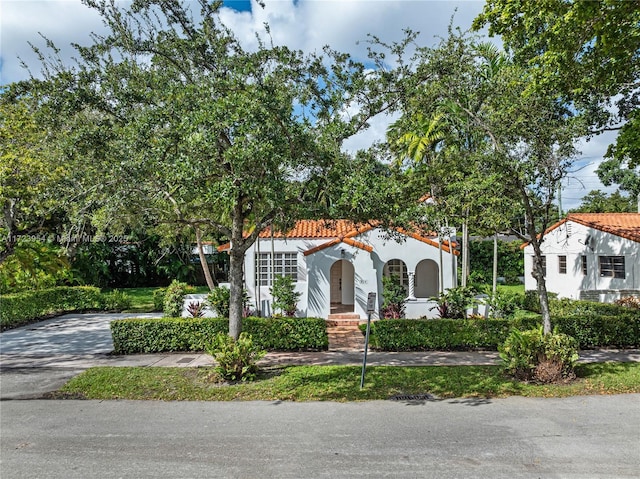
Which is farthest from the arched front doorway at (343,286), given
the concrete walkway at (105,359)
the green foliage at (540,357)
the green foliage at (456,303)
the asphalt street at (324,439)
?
the asphalt street at (324,439)

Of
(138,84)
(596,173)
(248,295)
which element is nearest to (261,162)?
(138,84)

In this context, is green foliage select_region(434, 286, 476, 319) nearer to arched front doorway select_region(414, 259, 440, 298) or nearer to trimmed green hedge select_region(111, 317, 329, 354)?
trimmed green hedge select_region(111, 317, 329, 354)

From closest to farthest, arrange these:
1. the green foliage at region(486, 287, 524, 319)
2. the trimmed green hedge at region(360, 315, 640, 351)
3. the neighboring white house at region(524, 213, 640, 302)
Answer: the trimmed green hedge at region(360, 315, 640, 351) → the green foliage at region(486, 287, 524, 319) → the neighboring white house at region(524, 213, 640, 302)

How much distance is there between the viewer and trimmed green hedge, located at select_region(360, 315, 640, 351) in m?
11.8

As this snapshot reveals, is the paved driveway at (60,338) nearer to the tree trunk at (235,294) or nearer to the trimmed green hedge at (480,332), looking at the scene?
the tree trunk at (235,294)

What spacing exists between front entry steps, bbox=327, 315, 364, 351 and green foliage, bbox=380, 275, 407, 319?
120 centimetres

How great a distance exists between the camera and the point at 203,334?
11.9 metres

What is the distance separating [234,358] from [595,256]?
718 inches

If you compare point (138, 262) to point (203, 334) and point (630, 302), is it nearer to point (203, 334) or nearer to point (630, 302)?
point (203, 334)

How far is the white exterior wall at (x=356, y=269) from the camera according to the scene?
52.1 ft

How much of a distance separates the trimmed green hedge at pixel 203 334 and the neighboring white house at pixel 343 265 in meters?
3.09

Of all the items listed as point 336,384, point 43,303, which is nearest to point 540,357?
point 336,384

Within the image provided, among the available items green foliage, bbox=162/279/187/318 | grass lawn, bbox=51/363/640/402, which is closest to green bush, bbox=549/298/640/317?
grass lawn, bbox=51/363/640/402

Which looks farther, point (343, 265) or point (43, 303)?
point (343, 265)
